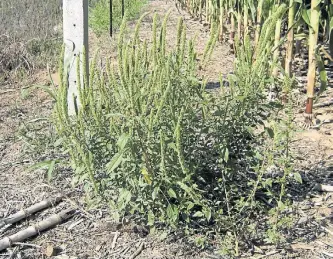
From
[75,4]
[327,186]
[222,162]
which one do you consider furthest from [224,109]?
[75,4]

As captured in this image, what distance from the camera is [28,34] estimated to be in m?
6.27

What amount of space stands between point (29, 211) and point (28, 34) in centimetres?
402

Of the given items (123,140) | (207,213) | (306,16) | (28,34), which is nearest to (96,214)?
(207,213)

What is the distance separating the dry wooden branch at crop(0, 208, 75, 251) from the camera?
2.50 meters

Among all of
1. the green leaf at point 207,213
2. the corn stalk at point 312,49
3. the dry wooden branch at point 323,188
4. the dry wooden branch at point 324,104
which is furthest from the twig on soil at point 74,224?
the dry wooden branch at point 324,104

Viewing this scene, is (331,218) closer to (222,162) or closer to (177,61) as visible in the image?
(222,162)

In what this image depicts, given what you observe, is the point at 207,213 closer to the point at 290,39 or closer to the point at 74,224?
the point at 74,224

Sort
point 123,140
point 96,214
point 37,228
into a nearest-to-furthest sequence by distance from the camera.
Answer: point 123,140
point 37,228
point 96,214

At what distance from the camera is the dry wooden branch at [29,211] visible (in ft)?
8.80

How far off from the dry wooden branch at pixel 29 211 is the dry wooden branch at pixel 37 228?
144 mm

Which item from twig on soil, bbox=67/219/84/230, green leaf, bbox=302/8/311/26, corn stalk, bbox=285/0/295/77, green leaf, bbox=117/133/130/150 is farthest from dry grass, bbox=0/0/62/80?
green leaf, bbox=117/133/130/150

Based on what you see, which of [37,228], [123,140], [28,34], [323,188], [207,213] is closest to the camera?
[123,140]

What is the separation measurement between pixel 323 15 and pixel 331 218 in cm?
248

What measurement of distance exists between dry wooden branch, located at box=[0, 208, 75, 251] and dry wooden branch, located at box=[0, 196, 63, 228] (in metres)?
0.14
